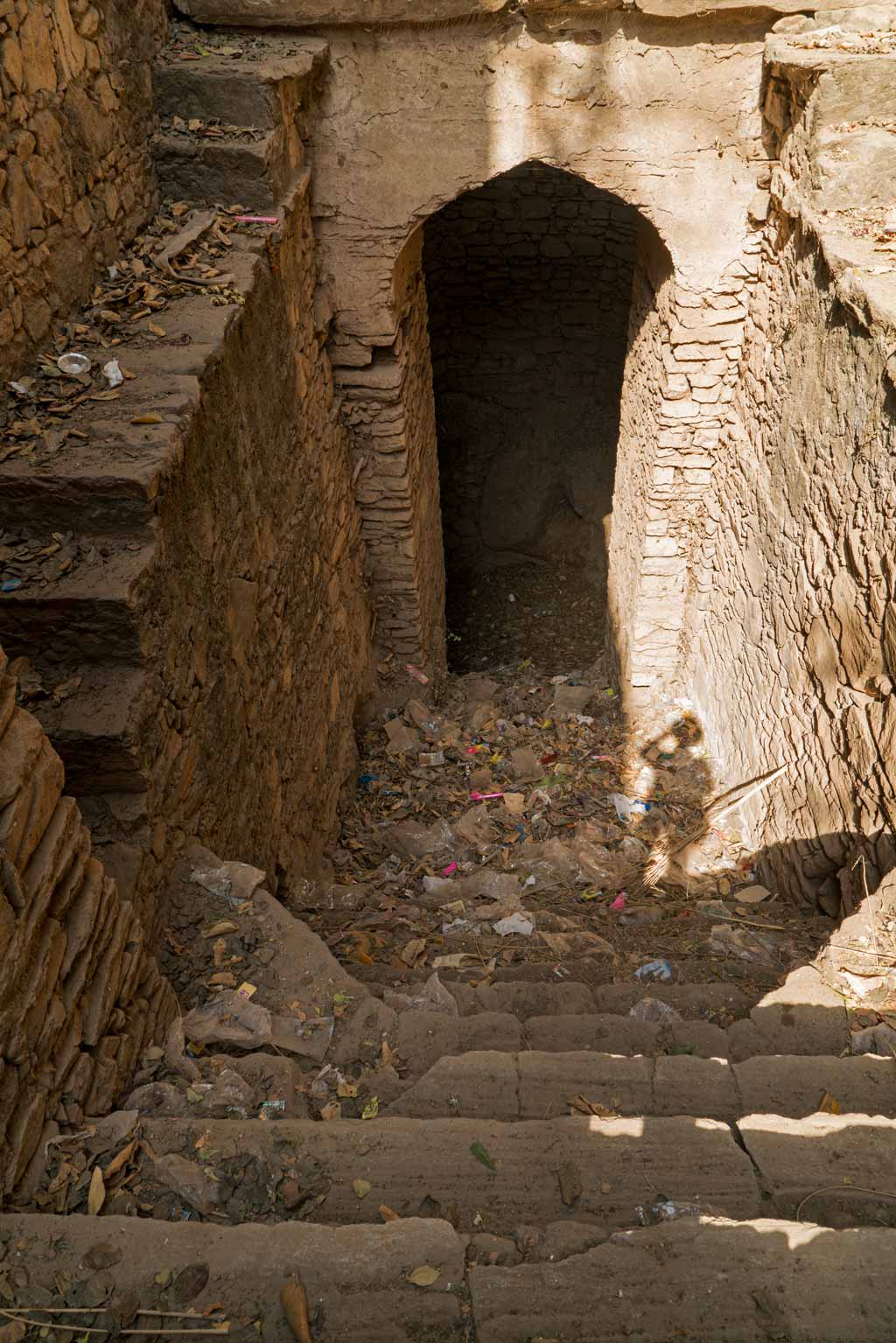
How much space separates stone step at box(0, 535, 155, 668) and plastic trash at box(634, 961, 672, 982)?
6.61ft

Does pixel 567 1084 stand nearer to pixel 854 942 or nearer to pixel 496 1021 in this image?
pixel 496 1021

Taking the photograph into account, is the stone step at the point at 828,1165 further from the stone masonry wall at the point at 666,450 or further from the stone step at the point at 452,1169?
the stone masonry wall at the point at 666,450

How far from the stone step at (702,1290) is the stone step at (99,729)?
1462mm

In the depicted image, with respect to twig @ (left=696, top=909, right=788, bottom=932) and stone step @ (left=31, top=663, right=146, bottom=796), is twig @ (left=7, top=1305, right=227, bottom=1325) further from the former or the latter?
twig @ (left=696, top=909, right=788, bottom=932)

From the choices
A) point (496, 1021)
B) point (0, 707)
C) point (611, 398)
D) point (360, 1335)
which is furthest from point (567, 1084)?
point (611, 398)

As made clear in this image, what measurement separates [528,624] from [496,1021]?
6.13m

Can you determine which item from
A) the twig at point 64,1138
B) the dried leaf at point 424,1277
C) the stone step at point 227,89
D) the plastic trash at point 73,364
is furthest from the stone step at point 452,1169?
the stone step at point 227,89

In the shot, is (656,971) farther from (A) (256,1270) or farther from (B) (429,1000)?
(A) (256,1270)

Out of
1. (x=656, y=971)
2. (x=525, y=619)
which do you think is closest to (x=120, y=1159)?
(x=656, y=971)

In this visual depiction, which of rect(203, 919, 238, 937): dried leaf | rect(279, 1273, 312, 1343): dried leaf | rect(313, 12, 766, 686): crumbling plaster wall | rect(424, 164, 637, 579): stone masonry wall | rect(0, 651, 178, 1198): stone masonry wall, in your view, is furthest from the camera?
rect(424, 164, 637, 579): stone masonry wall

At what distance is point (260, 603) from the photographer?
3.56 m

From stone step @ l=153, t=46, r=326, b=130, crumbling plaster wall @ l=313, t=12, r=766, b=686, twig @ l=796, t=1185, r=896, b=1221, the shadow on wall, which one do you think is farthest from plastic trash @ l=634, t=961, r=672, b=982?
stone step @ l=153, t=46, r=326, b=130

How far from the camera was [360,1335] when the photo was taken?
138cm

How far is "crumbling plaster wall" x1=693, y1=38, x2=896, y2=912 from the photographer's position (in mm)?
2996
